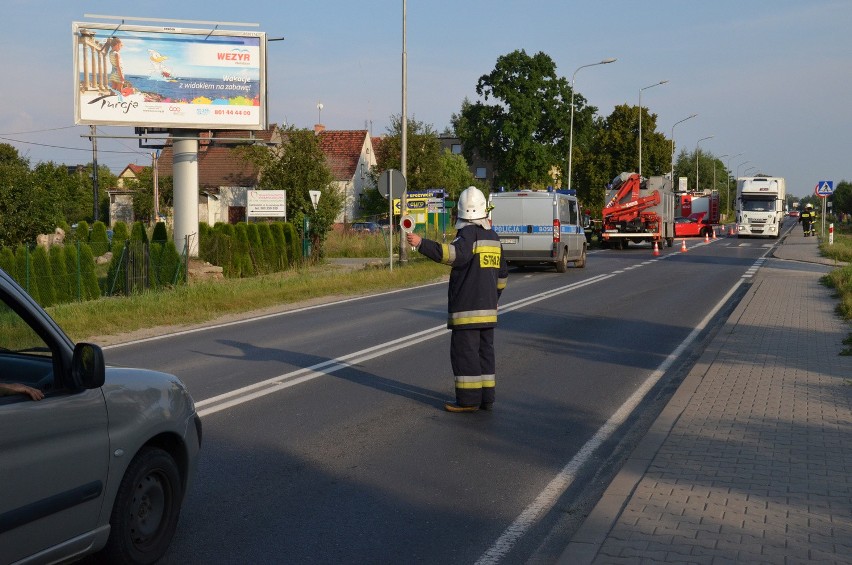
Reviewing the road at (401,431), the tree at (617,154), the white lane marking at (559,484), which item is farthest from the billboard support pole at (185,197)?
the tree at (617,154)

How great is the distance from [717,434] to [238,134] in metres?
26.8

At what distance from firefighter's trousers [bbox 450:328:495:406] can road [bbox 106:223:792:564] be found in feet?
0.70

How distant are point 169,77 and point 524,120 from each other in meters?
47.4

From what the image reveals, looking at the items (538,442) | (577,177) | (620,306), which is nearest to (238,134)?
(620,306)

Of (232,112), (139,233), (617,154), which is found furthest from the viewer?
(617,154)

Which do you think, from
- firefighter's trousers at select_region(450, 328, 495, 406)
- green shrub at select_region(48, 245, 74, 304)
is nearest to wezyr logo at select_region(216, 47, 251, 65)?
green shrub at select_region(48, 245, 74, 304)

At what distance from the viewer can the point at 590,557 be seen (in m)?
4.88

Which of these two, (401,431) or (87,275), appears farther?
(87,275)

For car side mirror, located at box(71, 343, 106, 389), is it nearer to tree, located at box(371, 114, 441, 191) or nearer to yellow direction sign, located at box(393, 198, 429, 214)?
yellow direction sign, located at box(393, 198, 429, 214)

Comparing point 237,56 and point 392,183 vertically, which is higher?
point 237,56

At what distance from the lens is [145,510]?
15.8ft

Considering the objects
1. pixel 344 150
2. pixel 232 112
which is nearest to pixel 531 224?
pixel 232 112

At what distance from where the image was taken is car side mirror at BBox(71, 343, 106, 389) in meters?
4.14

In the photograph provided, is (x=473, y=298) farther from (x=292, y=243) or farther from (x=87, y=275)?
(x=292, y=243)
